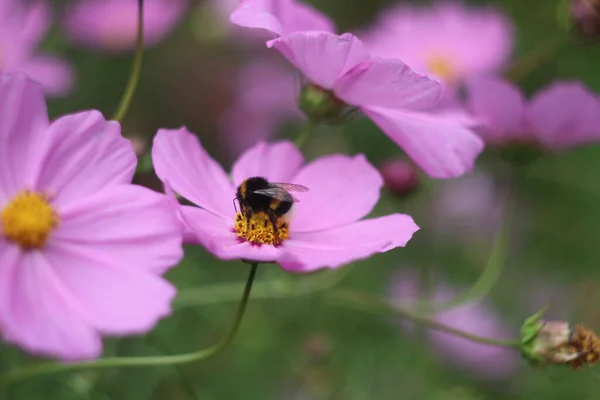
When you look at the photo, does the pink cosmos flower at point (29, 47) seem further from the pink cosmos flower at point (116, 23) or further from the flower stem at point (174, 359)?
the flower stem at point (174, 359)

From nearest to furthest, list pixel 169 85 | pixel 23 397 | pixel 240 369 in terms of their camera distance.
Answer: pixel 23 397
pixel 240 369
pixel 169 85

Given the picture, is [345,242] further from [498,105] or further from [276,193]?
[498,105]

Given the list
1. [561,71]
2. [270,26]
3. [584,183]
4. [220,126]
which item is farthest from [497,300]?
[270,26]

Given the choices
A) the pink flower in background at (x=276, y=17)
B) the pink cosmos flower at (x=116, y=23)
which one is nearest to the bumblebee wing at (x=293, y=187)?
the pink flower in background at (x=276, y=17)

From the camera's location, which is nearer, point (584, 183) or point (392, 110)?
point (392, 110)

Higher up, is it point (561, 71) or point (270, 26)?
point (270, 26)

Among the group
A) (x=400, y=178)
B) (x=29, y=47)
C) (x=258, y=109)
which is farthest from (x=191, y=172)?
(x=258, y=109)

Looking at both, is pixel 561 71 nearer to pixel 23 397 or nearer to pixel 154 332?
pixel 154 332
